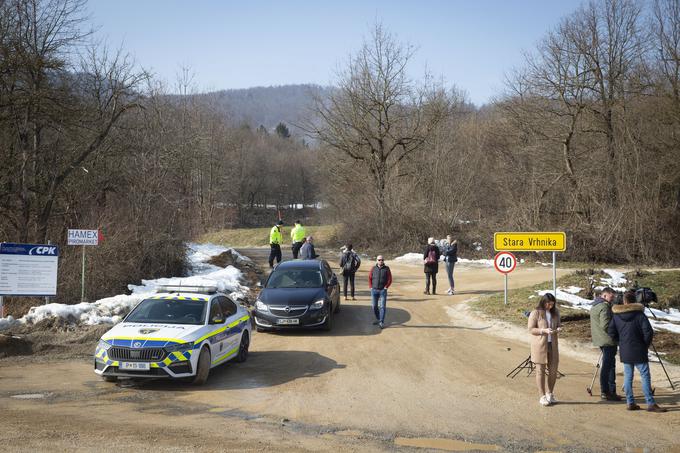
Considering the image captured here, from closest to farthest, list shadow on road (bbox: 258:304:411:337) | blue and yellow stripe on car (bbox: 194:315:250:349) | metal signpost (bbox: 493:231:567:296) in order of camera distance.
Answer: blue and yellow stripe on car (bbox: 194:315:250:349), shadow on road (bbox: 258:304:411:337), metal signpost (bbox: 493:231:567:296)

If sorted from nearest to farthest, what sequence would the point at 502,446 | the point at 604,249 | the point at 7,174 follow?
the point at 502,446 → the point at 7,174 → the point at 604,249

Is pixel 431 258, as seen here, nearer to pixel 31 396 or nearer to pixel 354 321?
pixel 354 321

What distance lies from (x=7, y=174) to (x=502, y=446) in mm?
17578

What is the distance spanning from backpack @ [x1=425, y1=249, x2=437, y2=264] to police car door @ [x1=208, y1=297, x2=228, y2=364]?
10.4 metres

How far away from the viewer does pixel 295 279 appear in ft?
57.1

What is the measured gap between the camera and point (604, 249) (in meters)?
31.6

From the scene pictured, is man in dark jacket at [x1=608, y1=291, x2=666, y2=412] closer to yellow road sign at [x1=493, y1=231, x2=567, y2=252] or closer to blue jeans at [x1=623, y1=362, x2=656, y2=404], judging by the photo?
blue jeans at [x1=623, y1=362, x2=656, y2=404]

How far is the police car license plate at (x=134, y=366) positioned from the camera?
34.2 ft

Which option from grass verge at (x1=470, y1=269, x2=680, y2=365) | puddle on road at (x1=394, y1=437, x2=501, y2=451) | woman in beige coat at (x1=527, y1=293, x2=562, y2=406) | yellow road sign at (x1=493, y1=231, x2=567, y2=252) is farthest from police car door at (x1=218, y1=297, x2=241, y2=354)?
yellow road sign at (x1=493, y1=231, x2=567, y2=252)

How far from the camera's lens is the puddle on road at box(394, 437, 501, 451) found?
795 cm

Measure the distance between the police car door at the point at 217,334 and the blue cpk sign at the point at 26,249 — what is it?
6.16 m

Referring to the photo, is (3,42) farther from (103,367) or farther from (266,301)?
(103,367)

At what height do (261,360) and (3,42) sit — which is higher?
(3,42)

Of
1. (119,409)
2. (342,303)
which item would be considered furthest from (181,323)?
(342,303)
